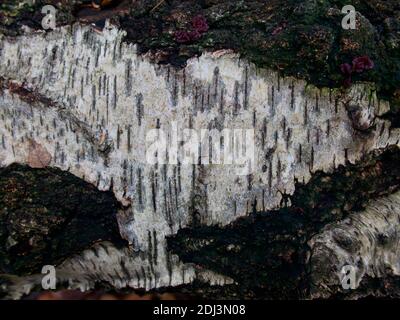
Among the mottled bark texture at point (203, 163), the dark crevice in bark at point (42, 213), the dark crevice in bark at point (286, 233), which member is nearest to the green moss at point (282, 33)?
the mottled bark texture at point (203, 163)

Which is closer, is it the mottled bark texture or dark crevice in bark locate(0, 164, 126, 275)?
Answer: the mottled bark texture

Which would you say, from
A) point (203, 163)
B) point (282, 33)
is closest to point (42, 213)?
point (203, 163)

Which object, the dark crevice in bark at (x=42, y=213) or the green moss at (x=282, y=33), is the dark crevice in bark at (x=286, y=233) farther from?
the dark crevice in bark at (x=42, y=213)

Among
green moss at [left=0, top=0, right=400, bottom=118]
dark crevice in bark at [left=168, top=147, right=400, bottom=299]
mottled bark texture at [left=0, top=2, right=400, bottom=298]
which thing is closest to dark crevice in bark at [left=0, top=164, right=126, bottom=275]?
mottled bark texture at [left=0, top=2, right=400, bottom=298]

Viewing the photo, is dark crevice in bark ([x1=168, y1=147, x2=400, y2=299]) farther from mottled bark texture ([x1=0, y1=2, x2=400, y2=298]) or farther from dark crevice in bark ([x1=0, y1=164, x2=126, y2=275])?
dark crevice in bark ([x1=0, y1=164, x2=126, y2=275])

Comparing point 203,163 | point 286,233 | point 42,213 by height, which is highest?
point 203,163

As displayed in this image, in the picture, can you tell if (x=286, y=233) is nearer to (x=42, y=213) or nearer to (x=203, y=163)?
(x=203, y=163)

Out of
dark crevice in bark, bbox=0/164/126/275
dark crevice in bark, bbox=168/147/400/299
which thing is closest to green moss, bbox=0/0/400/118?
dark crevice in bark, bbox=168/147/400/299

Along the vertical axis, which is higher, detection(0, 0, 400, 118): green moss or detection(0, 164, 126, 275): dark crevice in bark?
detection(0, 0, 400, 118): green moss
